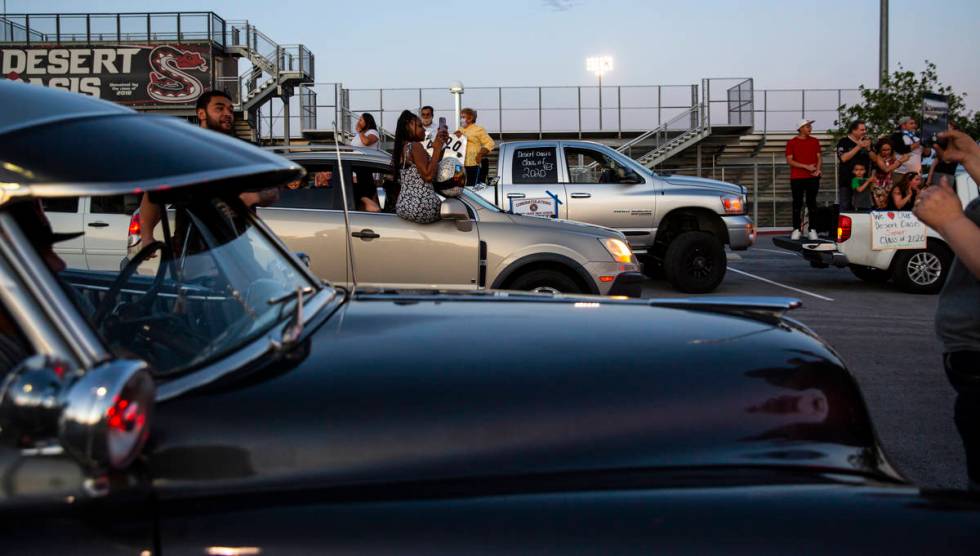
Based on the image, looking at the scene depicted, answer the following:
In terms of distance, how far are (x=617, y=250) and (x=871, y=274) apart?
6403mm

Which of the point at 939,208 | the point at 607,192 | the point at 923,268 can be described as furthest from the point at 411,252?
the point at 923,268

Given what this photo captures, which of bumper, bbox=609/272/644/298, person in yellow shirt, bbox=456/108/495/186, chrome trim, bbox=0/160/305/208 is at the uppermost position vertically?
person in yellow shirt, bbox=456/108/495/186

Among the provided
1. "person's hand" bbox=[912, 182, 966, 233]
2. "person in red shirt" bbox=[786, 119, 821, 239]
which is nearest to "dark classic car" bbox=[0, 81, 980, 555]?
"person's hand" bbox=[912, 182, 966, 233]

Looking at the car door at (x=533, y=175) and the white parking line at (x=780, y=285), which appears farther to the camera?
the car door at (x=533, y=175)

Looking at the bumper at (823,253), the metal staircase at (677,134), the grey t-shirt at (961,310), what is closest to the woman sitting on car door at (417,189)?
the grey t-shirt at (961,310)

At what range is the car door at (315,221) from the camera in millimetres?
8055

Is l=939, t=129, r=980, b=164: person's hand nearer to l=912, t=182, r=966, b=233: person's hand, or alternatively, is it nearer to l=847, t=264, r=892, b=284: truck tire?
l=912, t=182, r=966, b=233: person's hand

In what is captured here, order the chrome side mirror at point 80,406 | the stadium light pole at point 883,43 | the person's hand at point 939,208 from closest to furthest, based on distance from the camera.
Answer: the chrome side mirror at point 80,406, the person's hand at point 939,208, the stadium light pole at point 883,43

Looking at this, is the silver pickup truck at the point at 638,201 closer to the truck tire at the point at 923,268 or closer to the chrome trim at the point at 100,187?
the truck tire at the point at 923,268

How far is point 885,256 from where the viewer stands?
12.6 m

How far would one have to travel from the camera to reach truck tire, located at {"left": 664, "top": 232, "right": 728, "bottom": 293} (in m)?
13.0

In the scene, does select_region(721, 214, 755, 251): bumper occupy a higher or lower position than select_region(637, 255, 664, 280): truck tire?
higher

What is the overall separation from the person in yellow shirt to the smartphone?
10.8 metres

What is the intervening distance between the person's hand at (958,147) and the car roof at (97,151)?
2371 millimetres
